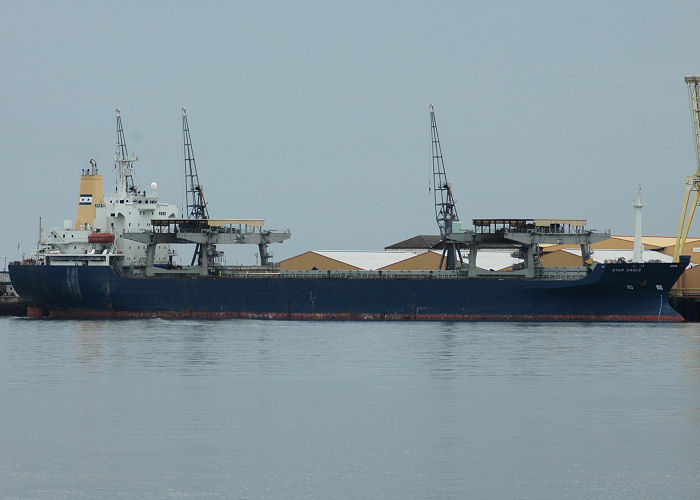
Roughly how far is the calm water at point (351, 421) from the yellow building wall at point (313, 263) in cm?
3954

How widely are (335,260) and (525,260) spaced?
21.0 metres

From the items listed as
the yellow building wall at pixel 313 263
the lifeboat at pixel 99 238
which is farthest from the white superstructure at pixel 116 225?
the yellow building wall at pixel 313 263

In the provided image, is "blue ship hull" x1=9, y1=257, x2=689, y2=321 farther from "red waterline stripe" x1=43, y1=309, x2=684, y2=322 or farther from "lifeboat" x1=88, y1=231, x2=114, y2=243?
"lifeboat" x1=88, y1=231, x2=114, y2=243

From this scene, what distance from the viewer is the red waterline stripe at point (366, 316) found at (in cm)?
6735

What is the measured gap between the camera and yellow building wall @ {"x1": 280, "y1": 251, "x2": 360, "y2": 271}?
88.8 metres

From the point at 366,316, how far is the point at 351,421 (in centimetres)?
4390

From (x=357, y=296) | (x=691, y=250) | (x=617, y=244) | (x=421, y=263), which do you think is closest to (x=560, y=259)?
(x=691, y=250)

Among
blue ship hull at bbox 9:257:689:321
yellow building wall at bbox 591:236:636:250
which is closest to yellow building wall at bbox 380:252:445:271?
yellow building wall at bbox 591:236:636:250

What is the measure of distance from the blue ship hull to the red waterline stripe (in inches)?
2.4

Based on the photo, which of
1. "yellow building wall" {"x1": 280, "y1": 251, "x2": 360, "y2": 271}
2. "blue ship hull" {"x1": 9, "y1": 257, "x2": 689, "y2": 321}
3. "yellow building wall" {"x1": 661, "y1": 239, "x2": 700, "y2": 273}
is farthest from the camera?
"yellow building wall" {"x1": 280, "y1": 251, "x2": 360, "y2": 271}

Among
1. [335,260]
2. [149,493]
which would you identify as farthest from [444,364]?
[335,260]

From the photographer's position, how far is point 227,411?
94.0 feet

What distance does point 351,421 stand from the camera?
27.2 metres

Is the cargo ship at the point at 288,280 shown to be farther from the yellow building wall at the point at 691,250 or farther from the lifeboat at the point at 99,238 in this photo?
the yellow building wall at the point at 691,250
